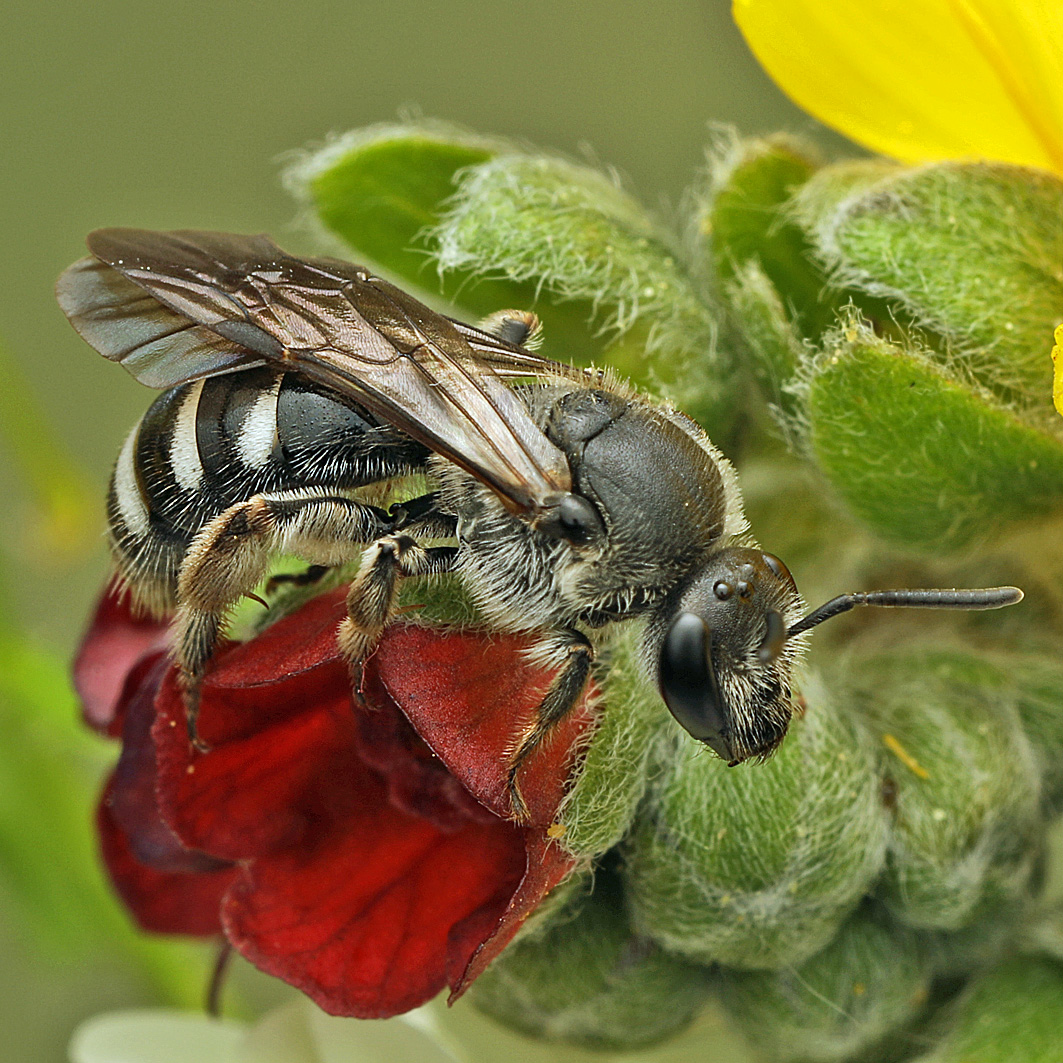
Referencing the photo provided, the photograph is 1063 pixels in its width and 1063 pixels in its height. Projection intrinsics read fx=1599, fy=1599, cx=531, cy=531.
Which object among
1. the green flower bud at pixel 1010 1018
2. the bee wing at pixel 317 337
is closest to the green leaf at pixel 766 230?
the bee wing at pixel 317 337

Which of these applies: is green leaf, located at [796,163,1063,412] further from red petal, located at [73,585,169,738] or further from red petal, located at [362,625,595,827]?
red petal, located at [73,585,169,738]

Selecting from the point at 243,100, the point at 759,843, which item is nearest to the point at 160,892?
the point at 759,843

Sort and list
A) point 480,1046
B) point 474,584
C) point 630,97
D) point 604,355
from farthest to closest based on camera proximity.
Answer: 1. point 630,97
2. point 480,1046
3. point 604,355
4. point 474,584

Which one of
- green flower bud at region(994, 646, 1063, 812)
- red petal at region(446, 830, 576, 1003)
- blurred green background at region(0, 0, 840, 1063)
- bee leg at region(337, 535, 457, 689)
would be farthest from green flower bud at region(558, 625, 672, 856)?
blurred green background at region(0, 0, 840, 1063)

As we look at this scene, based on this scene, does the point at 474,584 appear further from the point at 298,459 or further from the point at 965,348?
the point at 965,348

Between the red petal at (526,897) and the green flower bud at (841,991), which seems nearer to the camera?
the red petal at (526,897)

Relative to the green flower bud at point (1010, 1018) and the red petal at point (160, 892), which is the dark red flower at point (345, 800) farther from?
the green flower bud at point (1010, 1018)

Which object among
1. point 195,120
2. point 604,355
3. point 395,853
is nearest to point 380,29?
point 195,120

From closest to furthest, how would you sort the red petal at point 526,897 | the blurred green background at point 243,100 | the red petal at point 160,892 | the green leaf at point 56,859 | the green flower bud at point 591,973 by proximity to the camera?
the red petal at point 526,897
the green flower bud at point 591,973
the red petal at point 160,892
the green leaf at point 56,859
the blurred green background at point 243,100
